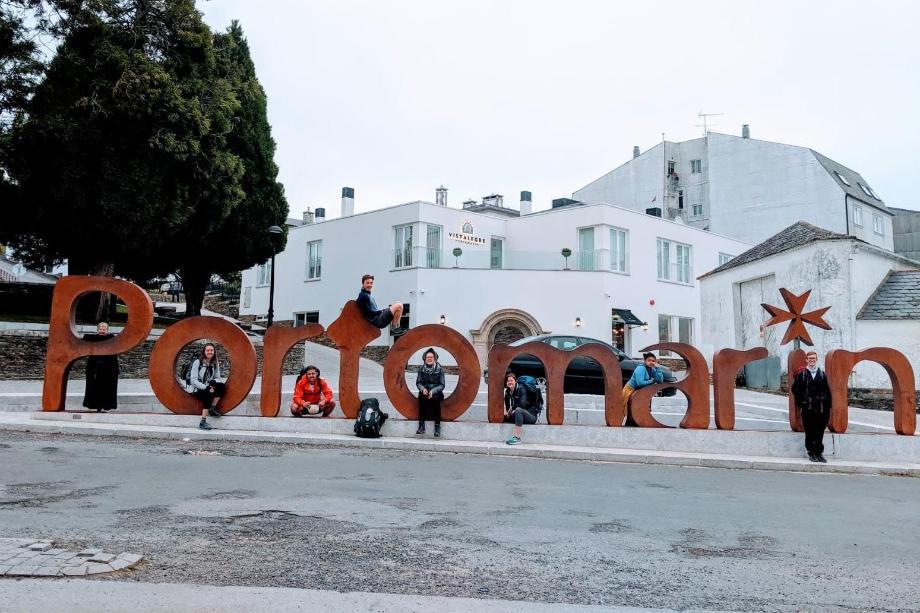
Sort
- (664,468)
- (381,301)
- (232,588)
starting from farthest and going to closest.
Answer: (381,301), (664,468), (232,588)

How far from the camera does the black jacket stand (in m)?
10.8

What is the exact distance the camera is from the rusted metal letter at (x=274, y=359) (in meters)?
12.6

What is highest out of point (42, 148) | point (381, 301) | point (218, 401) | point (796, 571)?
point (42, 148)

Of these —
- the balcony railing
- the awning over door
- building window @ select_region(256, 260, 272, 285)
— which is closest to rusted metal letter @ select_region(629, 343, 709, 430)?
the balcony railing

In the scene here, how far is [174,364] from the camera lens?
41.6 ft

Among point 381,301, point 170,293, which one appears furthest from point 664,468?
point 170,293

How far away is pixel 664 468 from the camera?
10328 millimetres

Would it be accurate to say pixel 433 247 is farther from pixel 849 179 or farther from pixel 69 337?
pixel 849 179

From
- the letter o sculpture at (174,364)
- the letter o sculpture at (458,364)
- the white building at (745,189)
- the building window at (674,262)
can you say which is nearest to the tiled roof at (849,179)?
the white building at (745,189)

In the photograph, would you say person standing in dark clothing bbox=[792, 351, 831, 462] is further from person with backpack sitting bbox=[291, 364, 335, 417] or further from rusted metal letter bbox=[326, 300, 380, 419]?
person with backpack sitting bbox=[291, 364, 335, 417]

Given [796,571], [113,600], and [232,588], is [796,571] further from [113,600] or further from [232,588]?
[113,600]

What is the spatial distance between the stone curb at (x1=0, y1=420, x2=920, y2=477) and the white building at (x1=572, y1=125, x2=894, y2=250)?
3422 centimetres

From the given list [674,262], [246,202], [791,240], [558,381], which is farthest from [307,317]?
[558,381]

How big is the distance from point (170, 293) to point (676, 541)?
56099 millimetres
